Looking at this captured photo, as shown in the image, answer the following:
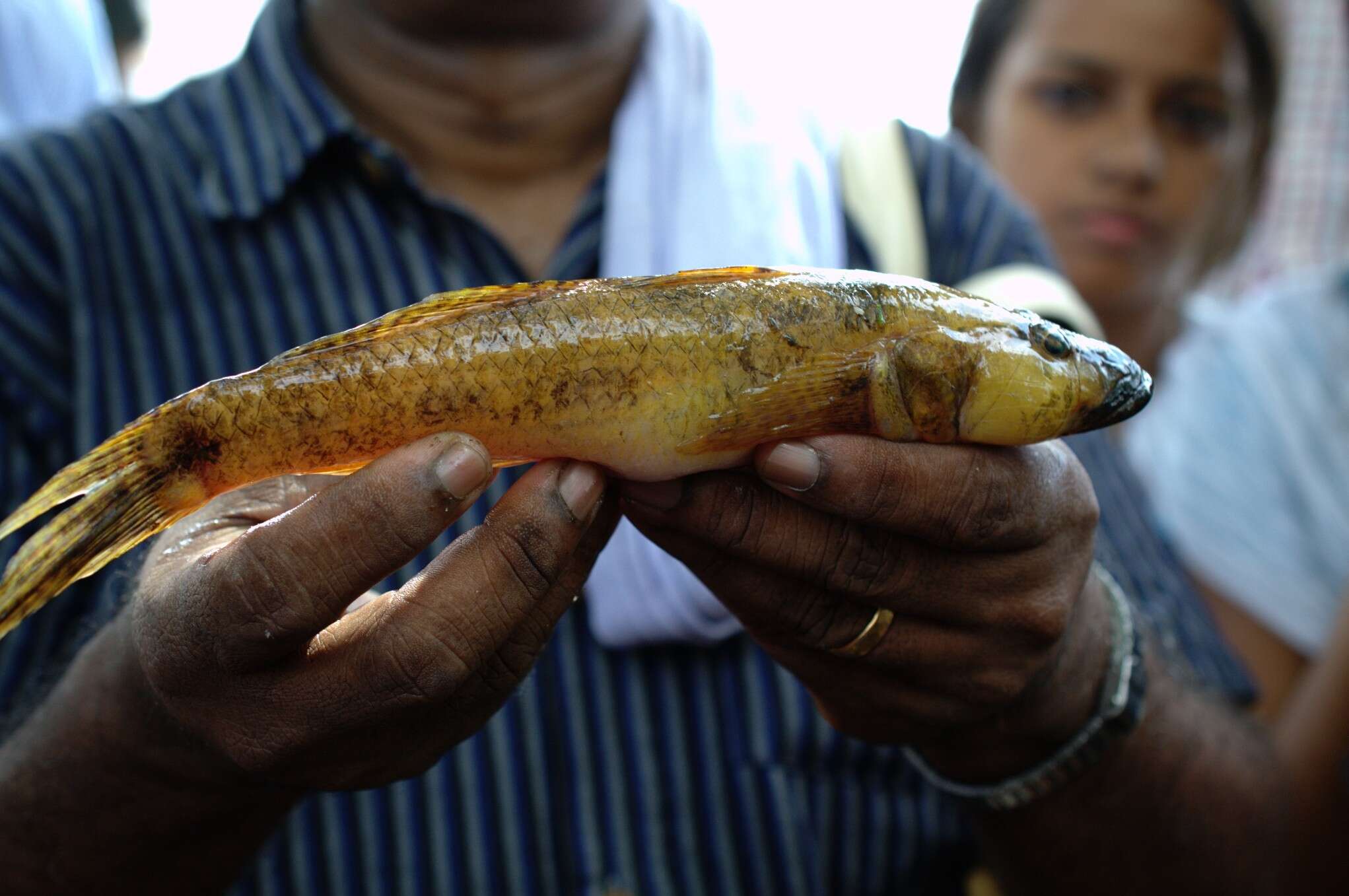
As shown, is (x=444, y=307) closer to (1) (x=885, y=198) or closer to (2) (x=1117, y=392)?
(2) (x=1117, y=392)

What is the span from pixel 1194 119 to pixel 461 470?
4.11 meters

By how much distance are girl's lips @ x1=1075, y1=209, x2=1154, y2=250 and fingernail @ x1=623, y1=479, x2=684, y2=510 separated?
138 inches

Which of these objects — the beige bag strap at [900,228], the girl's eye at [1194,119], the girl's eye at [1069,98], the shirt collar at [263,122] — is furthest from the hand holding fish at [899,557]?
the girl's eye at [1194,119]

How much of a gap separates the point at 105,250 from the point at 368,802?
4.26ft

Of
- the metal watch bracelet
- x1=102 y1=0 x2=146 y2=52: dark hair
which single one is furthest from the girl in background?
x1=102 y1=0 x2=146 y2=52: dark hair

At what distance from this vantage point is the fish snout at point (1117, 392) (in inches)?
63.3

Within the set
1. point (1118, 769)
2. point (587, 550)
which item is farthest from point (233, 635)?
point (1118, 769)

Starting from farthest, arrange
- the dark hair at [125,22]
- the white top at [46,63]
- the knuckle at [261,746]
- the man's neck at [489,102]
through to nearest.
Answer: the dark hair at [125,22], the white top at [46,63], the man's neck at [489,102], the knuckle at [261,746]

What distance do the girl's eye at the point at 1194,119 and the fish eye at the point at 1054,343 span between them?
3.32 meters

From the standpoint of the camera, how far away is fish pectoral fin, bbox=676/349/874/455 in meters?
1.52

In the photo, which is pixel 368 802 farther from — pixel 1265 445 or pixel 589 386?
pixel 1265 445

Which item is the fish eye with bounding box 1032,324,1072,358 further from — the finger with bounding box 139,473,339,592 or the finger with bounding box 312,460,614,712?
the finger with bounding box 139,473,339,592

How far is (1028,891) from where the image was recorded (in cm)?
226

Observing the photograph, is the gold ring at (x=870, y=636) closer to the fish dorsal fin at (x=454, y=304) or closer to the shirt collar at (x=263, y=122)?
the fish dorsal fin at (x=454, y=304)
